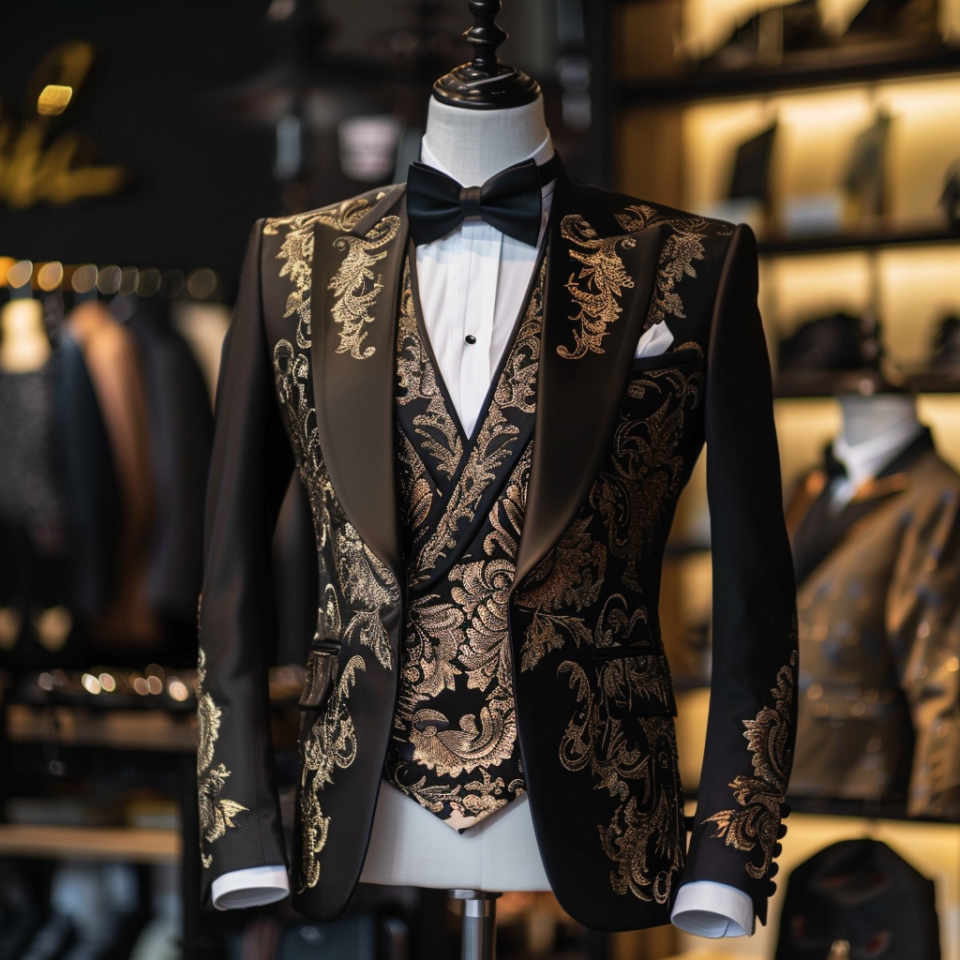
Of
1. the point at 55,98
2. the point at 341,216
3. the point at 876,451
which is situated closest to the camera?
the point at 341,216

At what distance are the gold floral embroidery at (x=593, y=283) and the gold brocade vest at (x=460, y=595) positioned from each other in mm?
63

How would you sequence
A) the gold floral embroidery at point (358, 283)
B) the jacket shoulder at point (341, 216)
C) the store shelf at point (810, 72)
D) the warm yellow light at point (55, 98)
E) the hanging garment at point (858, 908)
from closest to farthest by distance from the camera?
the gold floral embroidery at point (358, 283) < the jacket shoulder at point (341, 216) < the hanging garment at point (858, 908) < the store shelf at point (810, 72) < the warm yellow light at point (55, 98)

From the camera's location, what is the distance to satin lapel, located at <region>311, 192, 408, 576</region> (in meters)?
1.35

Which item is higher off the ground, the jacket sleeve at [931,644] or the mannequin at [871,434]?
the mannequin at [871,434]

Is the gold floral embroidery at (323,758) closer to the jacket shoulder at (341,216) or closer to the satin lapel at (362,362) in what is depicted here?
the satin lapel at (362,362)

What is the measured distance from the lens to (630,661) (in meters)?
1.37

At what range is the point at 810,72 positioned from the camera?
3.18 m

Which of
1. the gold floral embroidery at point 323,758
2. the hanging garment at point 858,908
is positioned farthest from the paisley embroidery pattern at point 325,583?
the hanging garment at point 858,908

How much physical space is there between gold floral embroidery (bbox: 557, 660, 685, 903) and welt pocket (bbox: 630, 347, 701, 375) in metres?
0.30

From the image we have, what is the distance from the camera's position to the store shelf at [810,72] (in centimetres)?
306

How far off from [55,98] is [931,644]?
2.90 meters

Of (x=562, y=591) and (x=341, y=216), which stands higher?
(x=341, y=216)

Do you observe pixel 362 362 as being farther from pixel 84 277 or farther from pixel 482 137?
pixel 84 277

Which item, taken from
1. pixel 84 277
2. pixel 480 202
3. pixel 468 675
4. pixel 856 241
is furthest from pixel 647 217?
pixel 84 277
